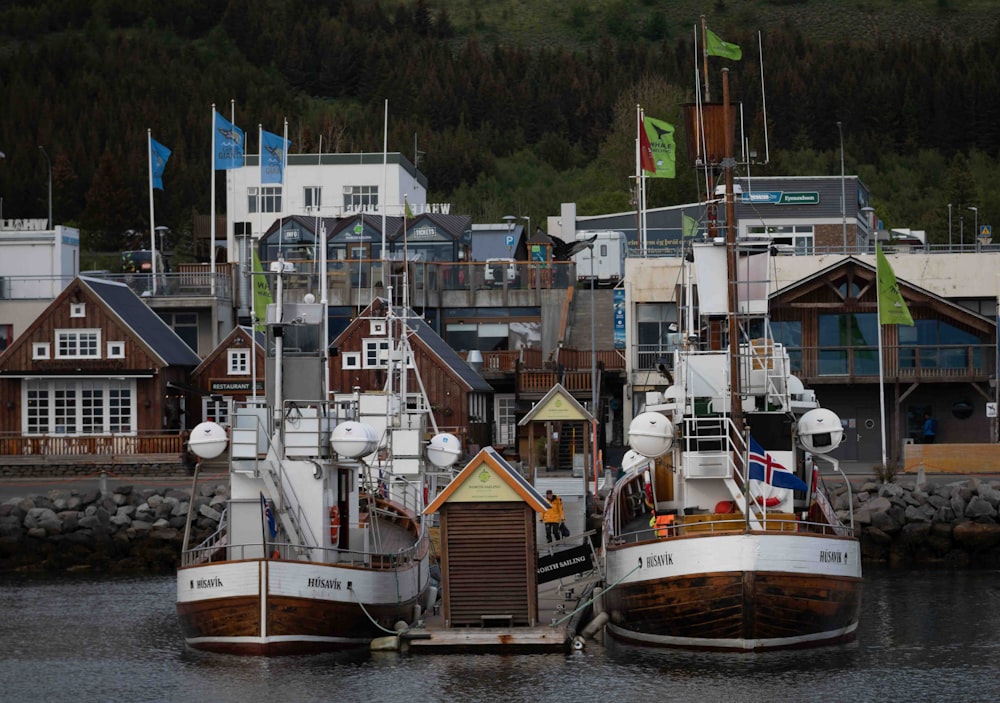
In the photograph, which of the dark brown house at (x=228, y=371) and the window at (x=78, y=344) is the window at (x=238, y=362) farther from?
the window at (x=78, y=344)

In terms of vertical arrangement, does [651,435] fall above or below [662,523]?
above

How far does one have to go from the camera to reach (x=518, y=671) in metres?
30.5

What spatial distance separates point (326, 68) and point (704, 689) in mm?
174143

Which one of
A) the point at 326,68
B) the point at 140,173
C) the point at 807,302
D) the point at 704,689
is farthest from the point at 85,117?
the point at 704,689

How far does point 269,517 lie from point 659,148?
33.3 metres

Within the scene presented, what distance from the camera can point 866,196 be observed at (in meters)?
87.9

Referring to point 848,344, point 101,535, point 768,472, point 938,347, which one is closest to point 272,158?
point 101,535

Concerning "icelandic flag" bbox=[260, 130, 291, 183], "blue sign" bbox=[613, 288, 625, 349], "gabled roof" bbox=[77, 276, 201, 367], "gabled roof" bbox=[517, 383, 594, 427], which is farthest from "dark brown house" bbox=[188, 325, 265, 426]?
"gabled roof" bbox=[517, 383, 594, 427]

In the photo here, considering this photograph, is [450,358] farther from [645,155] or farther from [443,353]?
[645,155]

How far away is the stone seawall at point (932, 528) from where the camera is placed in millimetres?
48781

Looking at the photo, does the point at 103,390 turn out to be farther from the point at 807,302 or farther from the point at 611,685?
the point at 611,685

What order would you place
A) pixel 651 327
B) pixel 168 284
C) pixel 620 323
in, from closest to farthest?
1. pixel 651 327
2. pixel 620 323
3. pixel 168 284

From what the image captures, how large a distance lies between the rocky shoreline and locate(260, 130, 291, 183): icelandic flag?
19.9 meters

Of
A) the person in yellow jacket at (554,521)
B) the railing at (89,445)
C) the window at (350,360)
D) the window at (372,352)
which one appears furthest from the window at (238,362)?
the person in yellow jacket at (554,521)
